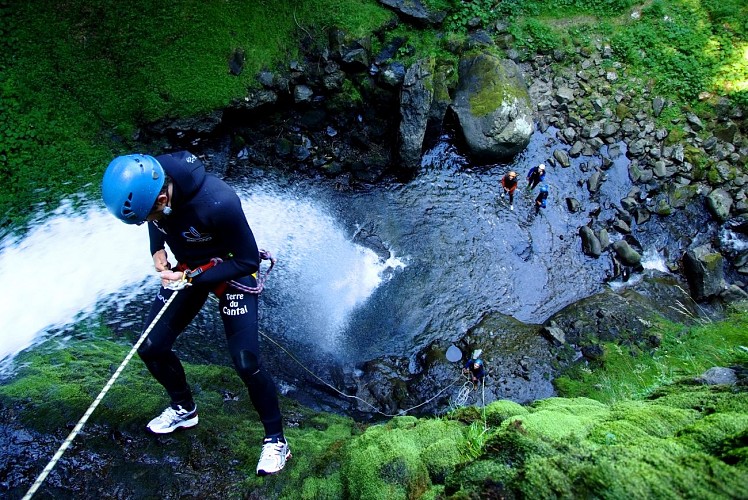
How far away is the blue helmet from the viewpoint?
362 centimetres

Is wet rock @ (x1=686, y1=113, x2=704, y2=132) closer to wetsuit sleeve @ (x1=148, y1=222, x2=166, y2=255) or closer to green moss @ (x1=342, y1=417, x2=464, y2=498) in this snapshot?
green moss @ (x1=342, y1=417, x2=464, y2=498)

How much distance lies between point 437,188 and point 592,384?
6486 mm

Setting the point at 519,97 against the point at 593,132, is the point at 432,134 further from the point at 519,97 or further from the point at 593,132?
the point at 593,132

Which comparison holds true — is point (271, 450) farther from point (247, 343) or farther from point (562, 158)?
point (562, 158)

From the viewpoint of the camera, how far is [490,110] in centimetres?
1264

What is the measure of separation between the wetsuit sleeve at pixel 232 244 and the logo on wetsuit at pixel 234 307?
0.25 metres

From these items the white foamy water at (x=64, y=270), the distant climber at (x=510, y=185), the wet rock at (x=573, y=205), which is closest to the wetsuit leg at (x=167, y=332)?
the white foamy water at (x=64, y=270)

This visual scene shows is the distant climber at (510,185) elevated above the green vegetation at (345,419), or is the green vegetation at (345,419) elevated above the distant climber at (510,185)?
the green vegetation at (345,419)

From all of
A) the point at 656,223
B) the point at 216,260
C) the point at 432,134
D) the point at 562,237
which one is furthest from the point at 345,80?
the point at 656,223

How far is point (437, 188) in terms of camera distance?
12.6m

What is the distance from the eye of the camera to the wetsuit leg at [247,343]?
4.39 metres

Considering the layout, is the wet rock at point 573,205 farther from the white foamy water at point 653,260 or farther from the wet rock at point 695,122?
the wet rock at point 695,122

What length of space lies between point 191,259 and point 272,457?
2319 millimetres

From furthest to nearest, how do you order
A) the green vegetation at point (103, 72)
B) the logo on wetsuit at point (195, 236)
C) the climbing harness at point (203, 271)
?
the green vegetation at point (103, 72) → the climbing harness at point (203, 271) → the logo on wetsuit at point (195, 236)
